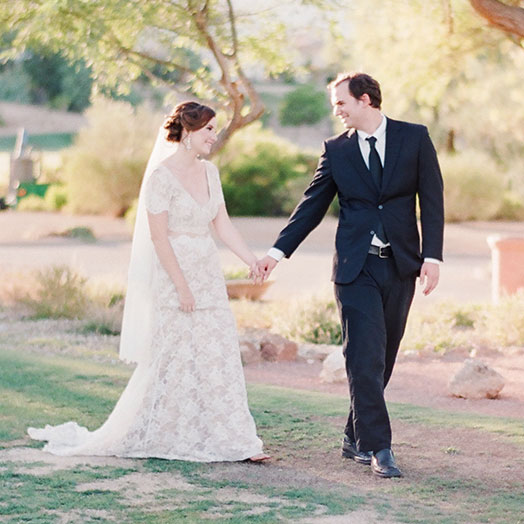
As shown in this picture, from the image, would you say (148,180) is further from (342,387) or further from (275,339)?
(275,339)

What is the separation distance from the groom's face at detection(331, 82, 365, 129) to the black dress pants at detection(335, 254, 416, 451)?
69 cm

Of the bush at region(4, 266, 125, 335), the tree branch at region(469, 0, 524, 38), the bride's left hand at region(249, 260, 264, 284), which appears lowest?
the bush at region(4, 266, 125, 335)

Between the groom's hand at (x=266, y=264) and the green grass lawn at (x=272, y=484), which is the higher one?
the groom's hand at (x=266, y=264)

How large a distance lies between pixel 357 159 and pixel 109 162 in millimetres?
22823

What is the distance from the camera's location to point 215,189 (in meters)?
6.19

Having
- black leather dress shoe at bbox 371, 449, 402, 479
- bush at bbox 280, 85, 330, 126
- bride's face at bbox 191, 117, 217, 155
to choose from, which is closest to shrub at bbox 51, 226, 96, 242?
bride's face at bbox 191, 117, 217, 155

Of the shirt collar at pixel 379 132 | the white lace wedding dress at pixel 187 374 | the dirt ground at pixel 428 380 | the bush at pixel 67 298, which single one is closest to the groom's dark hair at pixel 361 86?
the shirt collar at pixel 379 132

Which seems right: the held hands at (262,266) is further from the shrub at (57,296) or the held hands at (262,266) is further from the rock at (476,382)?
the shrub at (57,296)

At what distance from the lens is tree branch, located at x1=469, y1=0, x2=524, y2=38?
9.83 meters

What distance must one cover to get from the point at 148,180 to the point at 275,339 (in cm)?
467

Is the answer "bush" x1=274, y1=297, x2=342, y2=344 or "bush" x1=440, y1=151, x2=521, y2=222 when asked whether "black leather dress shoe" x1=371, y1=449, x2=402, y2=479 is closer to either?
"bush" x1=274, y1=297, x2=342, y2=344

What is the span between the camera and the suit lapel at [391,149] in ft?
18.7

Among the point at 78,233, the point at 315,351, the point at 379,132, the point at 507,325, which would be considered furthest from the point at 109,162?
the point at 379,132

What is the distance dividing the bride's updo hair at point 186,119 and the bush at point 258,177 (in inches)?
878
